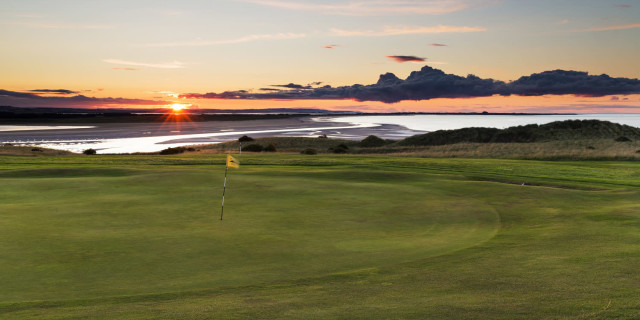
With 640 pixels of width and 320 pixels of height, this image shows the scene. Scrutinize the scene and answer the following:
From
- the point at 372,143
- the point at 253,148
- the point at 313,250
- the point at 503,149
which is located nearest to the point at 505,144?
the point at 503,149

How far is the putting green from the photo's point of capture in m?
9.48

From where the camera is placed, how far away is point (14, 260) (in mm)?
10367

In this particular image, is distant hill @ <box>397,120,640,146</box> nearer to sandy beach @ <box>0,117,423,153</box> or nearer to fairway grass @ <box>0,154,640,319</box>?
sandy beach @ <box>0,117,423,153</box>

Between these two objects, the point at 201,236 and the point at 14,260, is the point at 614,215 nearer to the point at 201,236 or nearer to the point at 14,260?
the point at 201,236

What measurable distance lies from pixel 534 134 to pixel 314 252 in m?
86.6

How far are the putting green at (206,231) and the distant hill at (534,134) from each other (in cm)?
6744

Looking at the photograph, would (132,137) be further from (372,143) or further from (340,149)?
(340,149)

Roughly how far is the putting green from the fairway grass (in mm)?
48

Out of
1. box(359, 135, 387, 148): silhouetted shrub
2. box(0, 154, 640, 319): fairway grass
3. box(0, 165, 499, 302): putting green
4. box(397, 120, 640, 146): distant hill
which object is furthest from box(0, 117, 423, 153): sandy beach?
box(0, 154, 640, 319): fairway grass

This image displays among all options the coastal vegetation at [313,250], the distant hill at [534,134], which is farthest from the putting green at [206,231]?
the distant hill at [534,134]

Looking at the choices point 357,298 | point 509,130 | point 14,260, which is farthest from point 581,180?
point 509,130

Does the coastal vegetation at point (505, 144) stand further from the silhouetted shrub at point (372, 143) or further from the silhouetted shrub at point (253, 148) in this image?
the silhouetted shrub at point (253, 148)

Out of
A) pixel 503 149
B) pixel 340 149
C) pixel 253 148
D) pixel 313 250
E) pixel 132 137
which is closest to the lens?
pixel 313 250

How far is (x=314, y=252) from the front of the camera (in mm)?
11117
